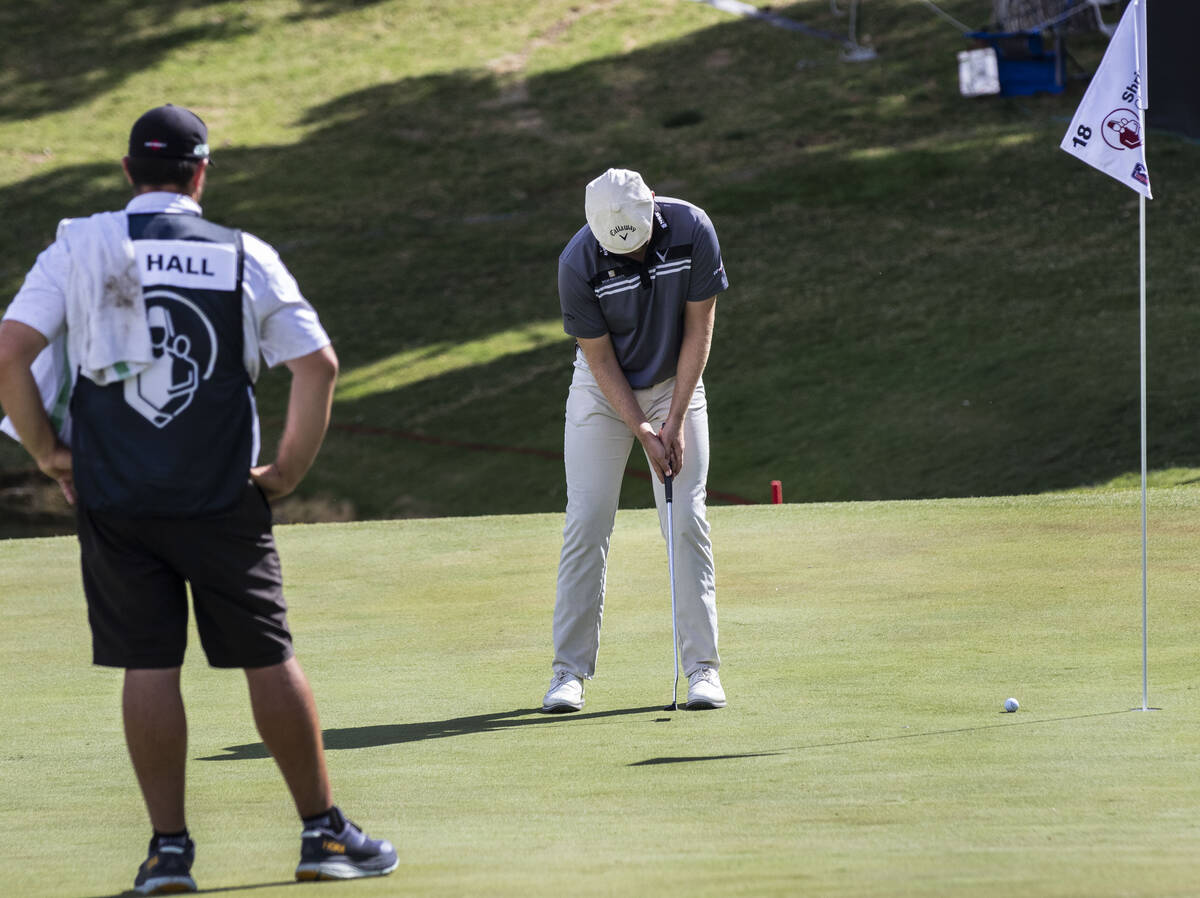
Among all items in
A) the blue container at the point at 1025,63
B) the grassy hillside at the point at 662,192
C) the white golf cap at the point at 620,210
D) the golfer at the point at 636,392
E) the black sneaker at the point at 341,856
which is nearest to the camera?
the black sneaker at the point at 341,856

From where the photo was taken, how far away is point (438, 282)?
27000mm

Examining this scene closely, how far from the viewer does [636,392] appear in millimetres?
5703

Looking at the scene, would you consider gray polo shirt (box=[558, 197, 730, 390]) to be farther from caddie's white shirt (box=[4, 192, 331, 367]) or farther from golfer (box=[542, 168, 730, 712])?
caddie's white shirt (box=[4, 192, 331, 367])

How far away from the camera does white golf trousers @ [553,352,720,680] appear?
5598mm

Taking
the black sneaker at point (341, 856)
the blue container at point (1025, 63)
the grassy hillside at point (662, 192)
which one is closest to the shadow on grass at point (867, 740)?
the black sneaker at point (341, 856)

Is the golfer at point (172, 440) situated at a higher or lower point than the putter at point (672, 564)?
higher

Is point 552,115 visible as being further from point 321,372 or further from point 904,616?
point 321,372

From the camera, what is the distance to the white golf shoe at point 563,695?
18.1ft

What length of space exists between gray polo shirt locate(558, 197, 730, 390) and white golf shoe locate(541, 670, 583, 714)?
1.07 meters

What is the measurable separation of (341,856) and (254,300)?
116 cm

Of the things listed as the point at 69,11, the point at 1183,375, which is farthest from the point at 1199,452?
the point at 69,11

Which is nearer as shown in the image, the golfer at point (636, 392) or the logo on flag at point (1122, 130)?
the golfer at point (636, 392)

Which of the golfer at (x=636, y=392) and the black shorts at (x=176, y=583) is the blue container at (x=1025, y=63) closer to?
the golfer at (x=636, y=392)

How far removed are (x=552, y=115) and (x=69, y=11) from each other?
47.5ft
